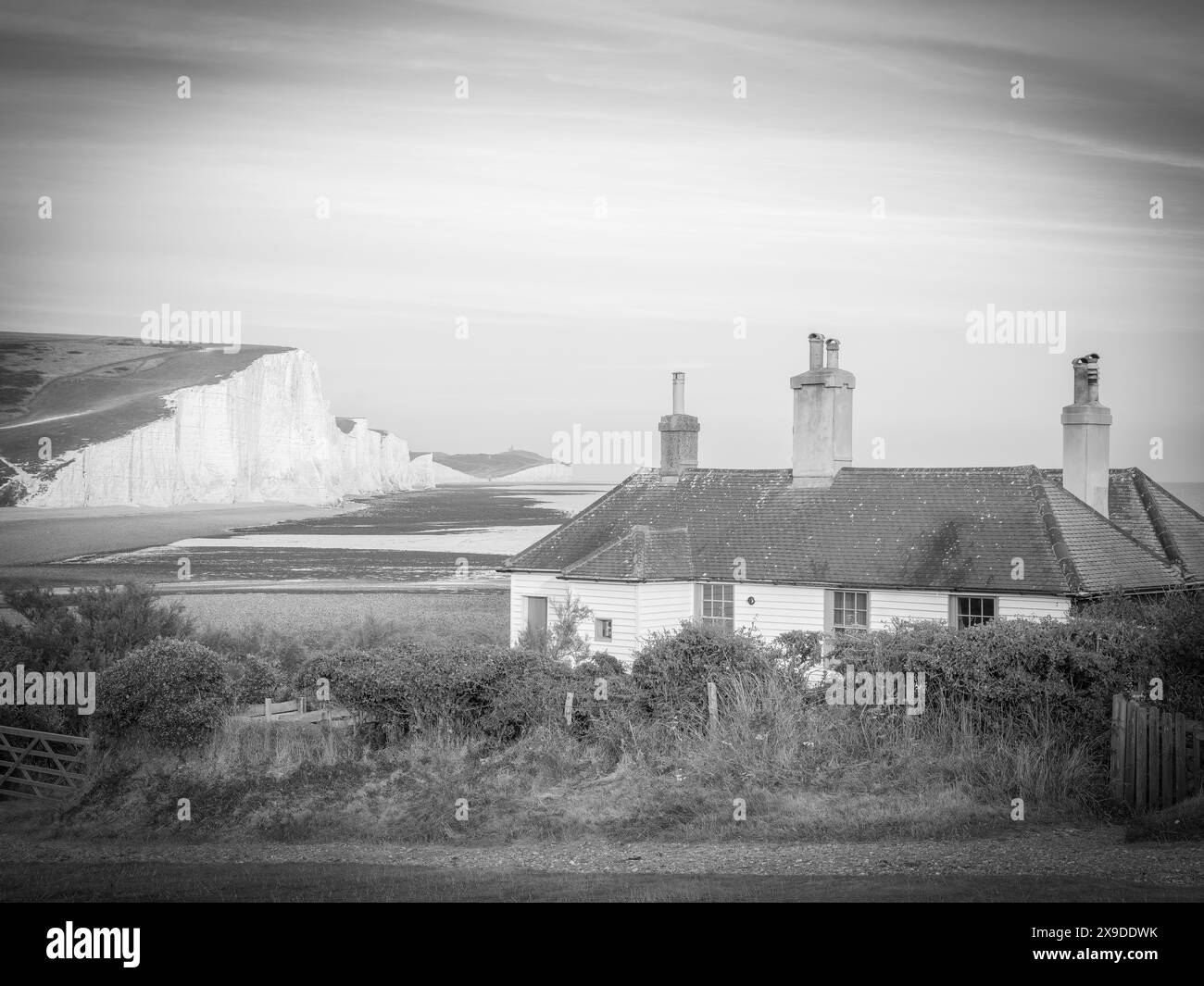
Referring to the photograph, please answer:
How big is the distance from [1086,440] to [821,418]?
660 cm

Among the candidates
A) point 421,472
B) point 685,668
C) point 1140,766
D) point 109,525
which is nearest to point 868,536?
point 685,668

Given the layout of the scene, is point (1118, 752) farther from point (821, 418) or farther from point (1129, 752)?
point (821, 418)

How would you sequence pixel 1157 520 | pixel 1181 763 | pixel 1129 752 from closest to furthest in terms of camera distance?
pixel 1181 763 → pixel 1129 752 → pixel 1157 520

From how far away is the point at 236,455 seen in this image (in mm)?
89438

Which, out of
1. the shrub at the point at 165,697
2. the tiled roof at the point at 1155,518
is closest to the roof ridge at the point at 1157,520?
the tiled roof at the point at 1155,518

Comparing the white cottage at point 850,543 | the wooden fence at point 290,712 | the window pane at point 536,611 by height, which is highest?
the white cottage at point 850,543

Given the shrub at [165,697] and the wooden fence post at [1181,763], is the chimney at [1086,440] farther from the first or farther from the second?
the shrub at [165,697]

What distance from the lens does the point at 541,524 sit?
7300 cm

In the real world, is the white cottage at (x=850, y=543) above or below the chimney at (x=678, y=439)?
below

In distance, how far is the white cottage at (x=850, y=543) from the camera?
26.6 m

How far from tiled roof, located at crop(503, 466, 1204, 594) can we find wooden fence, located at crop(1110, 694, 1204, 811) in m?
13.0

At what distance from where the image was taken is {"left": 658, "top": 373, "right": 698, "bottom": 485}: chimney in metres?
34.3

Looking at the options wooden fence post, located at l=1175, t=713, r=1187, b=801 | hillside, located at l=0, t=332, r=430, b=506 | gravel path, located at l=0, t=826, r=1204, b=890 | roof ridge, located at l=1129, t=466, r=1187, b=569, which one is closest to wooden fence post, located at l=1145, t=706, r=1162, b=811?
wooden fence post, located at l=1175, t=713, r=1187, b=801

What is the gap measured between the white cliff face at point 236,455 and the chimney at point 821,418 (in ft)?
197
